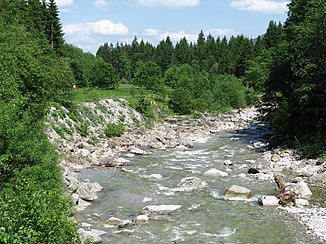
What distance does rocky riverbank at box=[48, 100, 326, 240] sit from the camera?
25688 millimetres

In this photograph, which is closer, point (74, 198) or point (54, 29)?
point (74, 198)

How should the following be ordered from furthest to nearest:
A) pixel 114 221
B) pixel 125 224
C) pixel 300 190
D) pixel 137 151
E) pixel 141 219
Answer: pixel 137 151 < pixel 300 190 < pixel 141 219 < pixel 114 221 < pixel 125 224

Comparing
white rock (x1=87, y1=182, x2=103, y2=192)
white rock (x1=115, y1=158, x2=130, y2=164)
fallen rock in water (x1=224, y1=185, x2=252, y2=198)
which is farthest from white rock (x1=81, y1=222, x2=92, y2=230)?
white rock (x1=115, y1=158, x2=130, y2=164)

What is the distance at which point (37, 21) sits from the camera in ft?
197

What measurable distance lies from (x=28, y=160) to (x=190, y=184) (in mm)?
14415

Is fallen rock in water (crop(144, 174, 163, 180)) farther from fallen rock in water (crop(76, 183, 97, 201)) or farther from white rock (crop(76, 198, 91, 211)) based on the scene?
white rock (crop(76, 198, 91, 211))

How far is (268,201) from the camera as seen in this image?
942 inches

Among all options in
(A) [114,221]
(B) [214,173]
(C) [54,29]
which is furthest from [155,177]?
(C) [54,29]

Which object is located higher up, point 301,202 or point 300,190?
point 300,190

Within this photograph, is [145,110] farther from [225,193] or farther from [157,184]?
[225,193]

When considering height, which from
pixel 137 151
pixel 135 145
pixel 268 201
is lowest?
pixel 135 145

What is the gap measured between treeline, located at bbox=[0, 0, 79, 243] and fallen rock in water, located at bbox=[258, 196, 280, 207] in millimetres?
11839

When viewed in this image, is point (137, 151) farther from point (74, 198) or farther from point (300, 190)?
point (300, 190)

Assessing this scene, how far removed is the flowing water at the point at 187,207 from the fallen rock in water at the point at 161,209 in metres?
0.35
